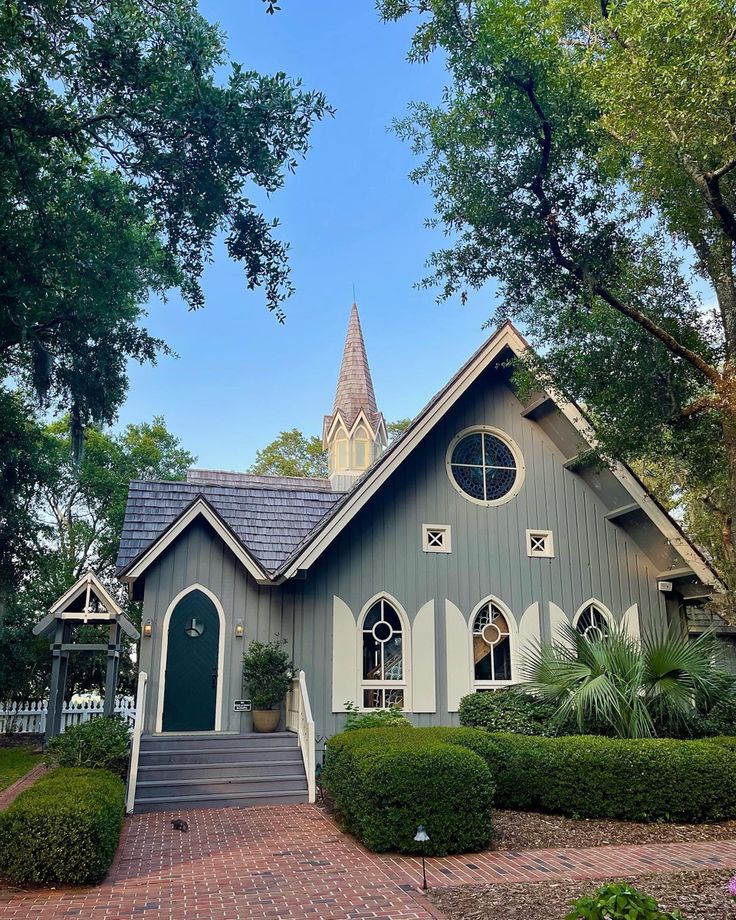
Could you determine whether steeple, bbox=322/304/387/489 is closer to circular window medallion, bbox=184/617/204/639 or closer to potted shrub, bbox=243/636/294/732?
circular window medallion, bbox=184/617/204/639

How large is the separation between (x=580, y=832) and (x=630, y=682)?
248cm

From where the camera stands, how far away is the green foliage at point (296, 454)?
38.8 meters

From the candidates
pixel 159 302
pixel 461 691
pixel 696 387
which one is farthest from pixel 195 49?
pixel 461 691

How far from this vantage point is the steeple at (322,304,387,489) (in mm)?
21547

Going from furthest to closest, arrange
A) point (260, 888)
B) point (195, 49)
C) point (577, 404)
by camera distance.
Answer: point (577, 404) → point (195, 49) → point (260, 888)

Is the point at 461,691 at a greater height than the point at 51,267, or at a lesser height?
Result: lesser

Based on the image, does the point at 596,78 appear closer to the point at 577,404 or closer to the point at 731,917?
the point at 577,404

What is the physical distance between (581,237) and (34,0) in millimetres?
7787

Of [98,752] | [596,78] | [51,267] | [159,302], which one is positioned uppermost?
[596,78]

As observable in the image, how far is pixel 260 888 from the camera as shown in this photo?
20.4ft

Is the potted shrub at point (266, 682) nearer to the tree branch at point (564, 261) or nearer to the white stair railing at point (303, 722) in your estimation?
the white stair railing at point (303, 722)

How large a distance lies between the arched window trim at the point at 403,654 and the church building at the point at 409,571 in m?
0.02

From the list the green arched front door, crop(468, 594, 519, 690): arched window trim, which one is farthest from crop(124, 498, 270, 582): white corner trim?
crop(468, 594, 519, 690): arched window trim

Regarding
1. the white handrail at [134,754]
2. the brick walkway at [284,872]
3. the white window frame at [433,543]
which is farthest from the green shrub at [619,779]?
the white handrail at [134,754]
